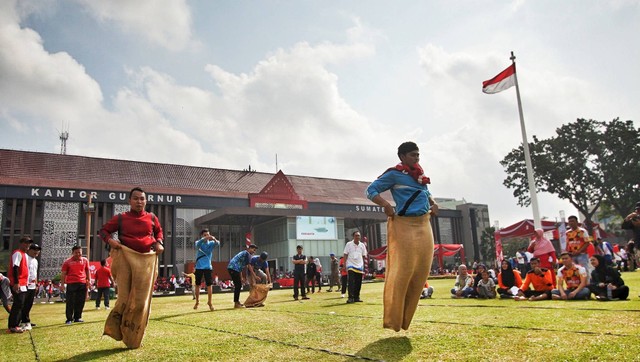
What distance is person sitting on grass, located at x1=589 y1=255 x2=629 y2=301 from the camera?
8641mm

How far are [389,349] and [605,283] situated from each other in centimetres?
721

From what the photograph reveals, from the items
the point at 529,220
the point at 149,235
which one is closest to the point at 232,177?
the point at 529,220

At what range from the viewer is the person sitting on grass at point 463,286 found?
12.0 m

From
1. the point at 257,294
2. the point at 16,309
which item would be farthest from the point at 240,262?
the point at 16,309

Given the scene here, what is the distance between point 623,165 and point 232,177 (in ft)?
146

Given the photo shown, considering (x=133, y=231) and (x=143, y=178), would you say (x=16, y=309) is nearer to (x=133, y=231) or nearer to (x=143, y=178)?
(x=133, y=231)

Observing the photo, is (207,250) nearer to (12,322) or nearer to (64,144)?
(12,322)

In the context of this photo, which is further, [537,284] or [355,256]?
[355,256]

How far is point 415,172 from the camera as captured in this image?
5.11 m

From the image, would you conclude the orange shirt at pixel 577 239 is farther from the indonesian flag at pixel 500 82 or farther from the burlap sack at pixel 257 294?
the indonesian flag at pixel 500 82

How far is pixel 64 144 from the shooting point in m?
60.2

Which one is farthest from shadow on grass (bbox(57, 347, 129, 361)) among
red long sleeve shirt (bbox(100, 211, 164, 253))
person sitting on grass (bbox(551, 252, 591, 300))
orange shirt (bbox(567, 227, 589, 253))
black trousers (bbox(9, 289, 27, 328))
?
orange shirt (bbox(567, 227, 589, 253))

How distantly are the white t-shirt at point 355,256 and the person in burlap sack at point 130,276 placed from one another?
6926mm

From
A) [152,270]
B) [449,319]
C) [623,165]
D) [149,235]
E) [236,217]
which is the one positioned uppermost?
[623,165]
